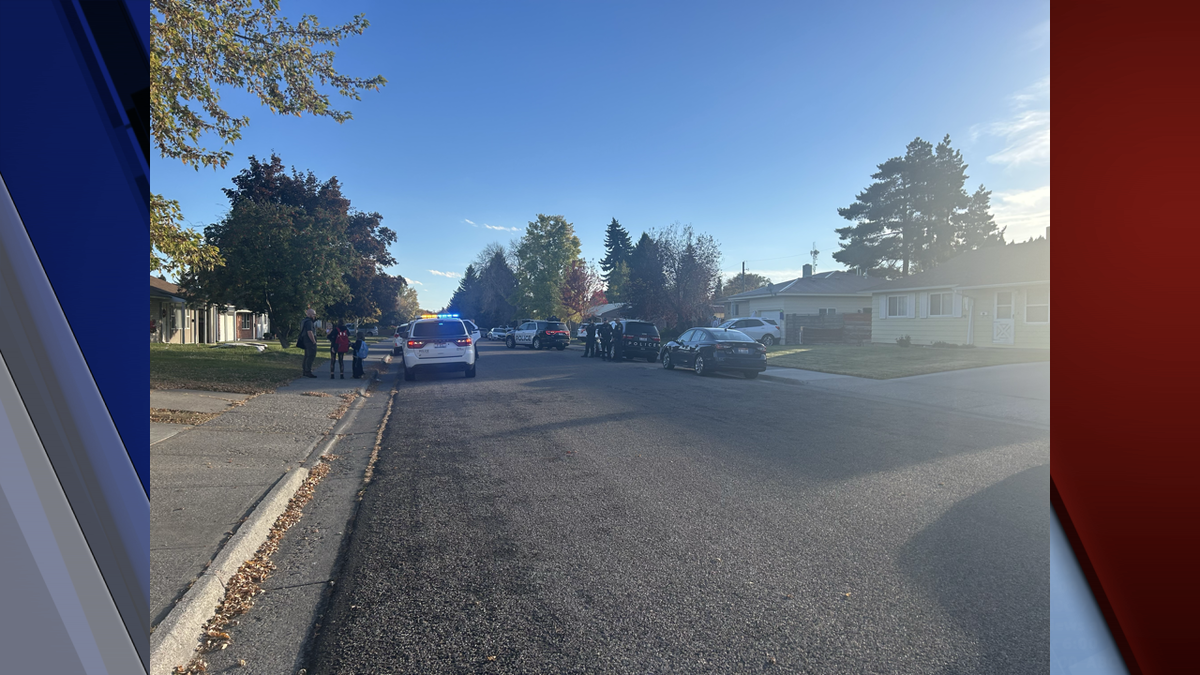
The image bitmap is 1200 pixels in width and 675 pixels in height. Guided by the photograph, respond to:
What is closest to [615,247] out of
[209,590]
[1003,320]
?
[1003,320]

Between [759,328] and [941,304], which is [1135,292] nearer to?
[941,304]

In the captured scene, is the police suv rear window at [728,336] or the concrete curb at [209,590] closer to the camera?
the concrete curb at [209,590]

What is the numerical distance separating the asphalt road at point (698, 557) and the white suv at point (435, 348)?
9354mm

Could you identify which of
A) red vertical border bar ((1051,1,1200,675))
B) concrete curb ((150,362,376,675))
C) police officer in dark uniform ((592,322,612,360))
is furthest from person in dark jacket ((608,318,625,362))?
red vertical border bar ((1051,1,1200,675))

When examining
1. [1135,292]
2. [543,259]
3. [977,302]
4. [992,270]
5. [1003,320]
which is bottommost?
[1135,292]

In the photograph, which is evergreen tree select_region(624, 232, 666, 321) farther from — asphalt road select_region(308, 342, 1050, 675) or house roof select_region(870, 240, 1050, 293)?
asphalt road select_region(308, 342, 1050, 675)

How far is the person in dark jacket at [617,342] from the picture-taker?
2531cm

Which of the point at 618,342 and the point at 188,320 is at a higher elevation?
the point at 188,320

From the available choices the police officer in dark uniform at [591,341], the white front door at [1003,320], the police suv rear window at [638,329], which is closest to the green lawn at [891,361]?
the white front door at [1003,320]

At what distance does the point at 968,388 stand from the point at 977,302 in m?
15.7

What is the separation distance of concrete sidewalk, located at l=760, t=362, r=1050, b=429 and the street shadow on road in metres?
5.61

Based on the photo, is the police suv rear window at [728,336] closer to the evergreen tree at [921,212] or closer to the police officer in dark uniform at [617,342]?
the police officer in dark uniform at [617,342]

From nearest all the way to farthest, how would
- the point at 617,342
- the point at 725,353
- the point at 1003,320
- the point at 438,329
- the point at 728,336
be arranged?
1. the point at 725,353
2. the point at 438,329
3. the point at 728,336
4. the point at 1003,320
5. the point at 617,342

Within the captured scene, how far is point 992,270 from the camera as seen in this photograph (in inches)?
1051
